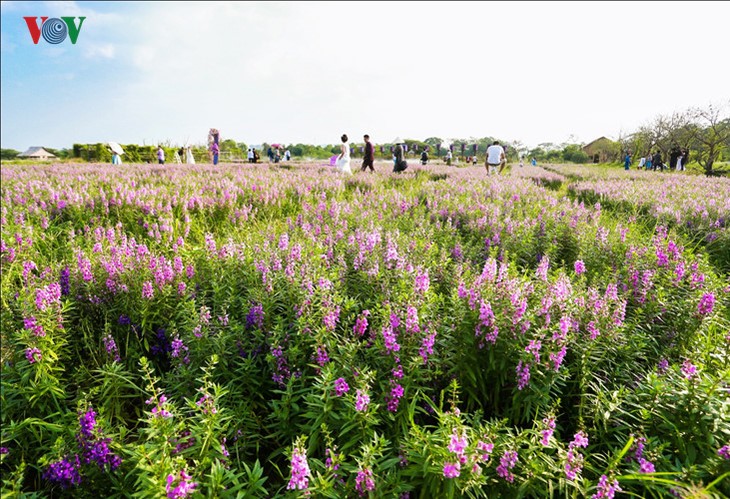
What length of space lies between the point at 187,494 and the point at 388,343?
4.35 feet

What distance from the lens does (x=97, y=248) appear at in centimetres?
417

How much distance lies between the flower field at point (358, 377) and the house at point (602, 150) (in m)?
88.9

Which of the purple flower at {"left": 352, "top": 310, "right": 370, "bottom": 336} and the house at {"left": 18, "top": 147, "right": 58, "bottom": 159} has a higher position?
the house at {"left": 18, "top": 147, "right": 58, "bottom": 159}

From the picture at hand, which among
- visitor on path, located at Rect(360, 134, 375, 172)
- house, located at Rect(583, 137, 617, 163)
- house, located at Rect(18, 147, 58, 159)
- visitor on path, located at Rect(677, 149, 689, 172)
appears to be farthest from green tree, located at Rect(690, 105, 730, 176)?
house, located at Rect(18, 147, 58, 159)

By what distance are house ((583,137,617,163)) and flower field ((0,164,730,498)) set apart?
88.9 meters

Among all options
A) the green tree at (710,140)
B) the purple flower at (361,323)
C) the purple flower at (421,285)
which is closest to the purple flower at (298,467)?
the purple flower at (361,323)

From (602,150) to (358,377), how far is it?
9551 cm

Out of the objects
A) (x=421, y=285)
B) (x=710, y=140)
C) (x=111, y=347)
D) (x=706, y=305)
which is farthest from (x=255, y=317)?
(x=710, y=140)

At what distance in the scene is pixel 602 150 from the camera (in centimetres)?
8019

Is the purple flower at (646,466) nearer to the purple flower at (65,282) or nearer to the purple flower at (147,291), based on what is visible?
the purple flower at (147,291)

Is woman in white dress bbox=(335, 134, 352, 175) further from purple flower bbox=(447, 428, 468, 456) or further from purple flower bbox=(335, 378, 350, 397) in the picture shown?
purple flower bbox=(447, 428, 468, 456)

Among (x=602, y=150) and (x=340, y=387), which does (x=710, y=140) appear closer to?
(x=340, y=387)

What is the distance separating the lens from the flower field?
1.99 metres

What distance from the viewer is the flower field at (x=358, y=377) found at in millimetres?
1991
